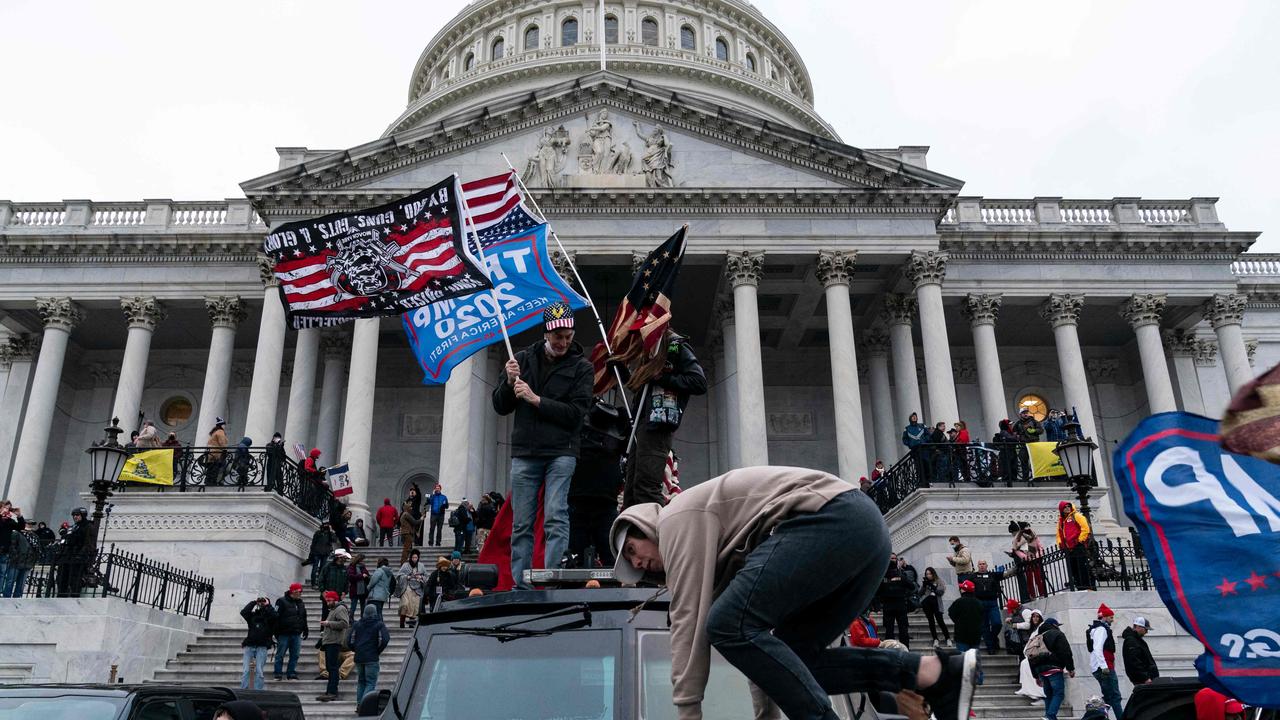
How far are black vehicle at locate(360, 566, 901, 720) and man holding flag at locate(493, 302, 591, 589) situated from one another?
249 centimetres

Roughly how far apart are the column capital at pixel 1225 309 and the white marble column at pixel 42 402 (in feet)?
132

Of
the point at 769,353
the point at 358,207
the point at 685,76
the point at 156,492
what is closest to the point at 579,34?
the point at 685,76

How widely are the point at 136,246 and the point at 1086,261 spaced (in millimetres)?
33620

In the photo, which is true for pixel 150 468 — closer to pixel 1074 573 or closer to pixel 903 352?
pixel 1074 573

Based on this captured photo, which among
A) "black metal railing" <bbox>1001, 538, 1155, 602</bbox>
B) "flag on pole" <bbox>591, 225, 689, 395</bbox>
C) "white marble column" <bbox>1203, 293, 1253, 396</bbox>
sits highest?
"white marble column" <bbox>1203, 293, 1253, 396</bbox>

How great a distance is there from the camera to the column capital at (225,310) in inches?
1383

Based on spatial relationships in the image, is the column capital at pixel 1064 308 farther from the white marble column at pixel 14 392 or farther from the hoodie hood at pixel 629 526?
the white marble column at pixel 14 392

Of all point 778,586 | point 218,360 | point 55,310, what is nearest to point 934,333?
point 218,360

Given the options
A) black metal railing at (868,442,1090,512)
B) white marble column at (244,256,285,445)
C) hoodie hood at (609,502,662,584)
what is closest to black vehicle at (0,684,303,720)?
hoodie hood at (609,502,662,584)

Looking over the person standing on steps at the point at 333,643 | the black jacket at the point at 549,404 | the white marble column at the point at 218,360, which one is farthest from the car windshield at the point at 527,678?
the white marble column at the point at 218,360

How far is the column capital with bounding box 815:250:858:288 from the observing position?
105 ft

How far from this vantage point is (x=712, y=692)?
4.40 m

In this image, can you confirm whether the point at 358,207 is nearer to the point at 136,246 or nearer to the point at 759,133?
the point at 136,246

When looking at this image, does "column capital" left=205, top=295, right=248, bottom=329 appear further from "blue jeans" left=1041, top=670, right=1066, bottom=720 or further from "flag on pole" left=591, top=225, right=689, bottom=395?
"blue jeans" left=1041, top=670, right=1066, bottom=720
